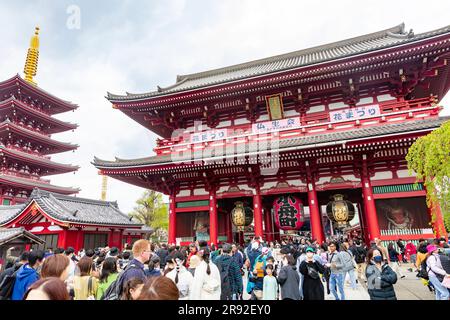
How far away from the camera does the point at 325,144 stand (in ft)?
35.5

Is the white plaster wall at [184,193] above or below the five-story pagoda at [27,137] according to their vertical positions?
below

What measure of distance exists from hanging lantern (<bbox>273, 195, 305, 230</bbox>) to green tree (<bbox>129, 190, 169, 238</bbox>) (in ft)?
88.5

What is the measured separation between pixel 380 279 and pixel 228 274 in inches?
125

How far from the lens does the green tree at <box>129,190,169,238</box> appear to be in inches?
1455

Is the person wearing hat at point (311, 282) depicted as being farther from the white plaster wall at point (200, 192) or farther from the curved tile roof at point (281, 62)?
the curved tile roof at point (281, 62)

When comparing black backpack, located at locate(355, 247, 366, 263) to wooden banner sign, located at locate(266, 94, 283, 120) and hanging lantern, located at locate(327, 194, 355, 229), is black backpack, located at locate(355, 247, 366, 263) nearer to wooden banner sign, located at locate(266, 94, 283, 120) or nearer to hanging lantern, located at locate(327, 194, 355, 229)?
hanging lantern, located at locate(327, 194, 355, 229)

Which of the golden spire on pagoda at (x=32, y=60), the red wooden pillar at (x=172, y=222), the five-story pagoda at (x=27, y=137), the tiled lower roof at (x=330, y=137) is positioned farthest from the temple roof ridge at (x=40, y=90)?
the red wooden pillar at (x=172, y=222)

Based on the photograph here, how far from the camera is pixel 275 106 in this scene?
13.9 m

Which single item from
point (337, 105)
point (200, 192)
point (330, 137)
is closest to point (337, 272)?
point (330, 137)

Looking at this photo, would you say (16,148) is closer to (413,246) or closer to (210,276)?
(210,276)

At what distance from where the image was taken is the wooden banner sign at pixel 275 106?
1372cm

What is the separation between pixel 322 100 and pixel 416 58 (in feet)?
13.8

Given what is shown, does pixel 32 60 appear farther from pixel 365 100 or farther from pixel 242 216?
pixel 365 100

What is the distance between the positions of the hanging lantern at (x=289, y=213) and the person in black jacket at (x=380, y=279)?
839cm
